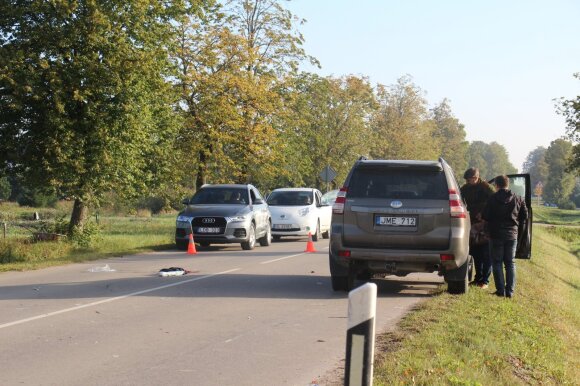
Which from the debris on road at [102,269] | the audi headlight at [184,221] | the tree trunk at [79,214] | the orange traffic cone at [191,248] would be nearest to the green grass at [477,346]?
the debris on road at [102,269]

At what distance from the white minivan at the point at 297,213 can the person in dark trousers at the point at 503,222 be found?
15641 mm

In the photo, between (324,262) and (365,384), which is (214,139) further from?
(365,384)

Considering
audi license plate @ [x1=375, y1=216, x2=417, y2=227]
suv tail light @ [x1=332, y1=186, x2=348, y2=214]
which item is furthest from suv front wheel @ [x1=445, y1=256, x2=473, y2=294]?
suv tail light @ [x1=332, y1=186, x2=348, y2=214]

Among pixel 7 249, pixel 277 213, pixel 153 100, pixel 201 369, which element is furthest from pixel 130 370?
pixel 277 213

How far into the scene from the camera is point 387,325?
9289mm

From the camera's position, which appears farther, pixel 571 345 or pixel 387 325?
pixel 571 345

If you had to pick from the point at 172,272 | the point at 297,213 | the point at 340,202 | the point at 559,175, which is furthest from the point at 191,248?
the point at 559,175

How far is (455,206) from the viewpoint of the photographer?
11344mm

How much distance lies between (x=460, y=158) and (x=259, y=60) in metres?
88.3

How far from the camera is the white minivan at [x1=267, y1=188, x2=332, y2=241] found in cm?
2780

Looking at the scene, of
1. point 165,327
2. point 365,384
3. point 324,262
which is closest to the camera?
point 365,384

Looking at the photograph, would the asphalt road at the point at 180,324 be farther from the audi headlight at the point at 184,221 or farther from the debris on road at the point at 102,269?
the audi headlight at the point at 184,221

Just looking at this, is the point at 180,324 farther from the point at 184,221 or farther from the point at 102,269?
the point at 184,221

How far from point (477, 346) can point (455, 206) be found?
3.79 meters
